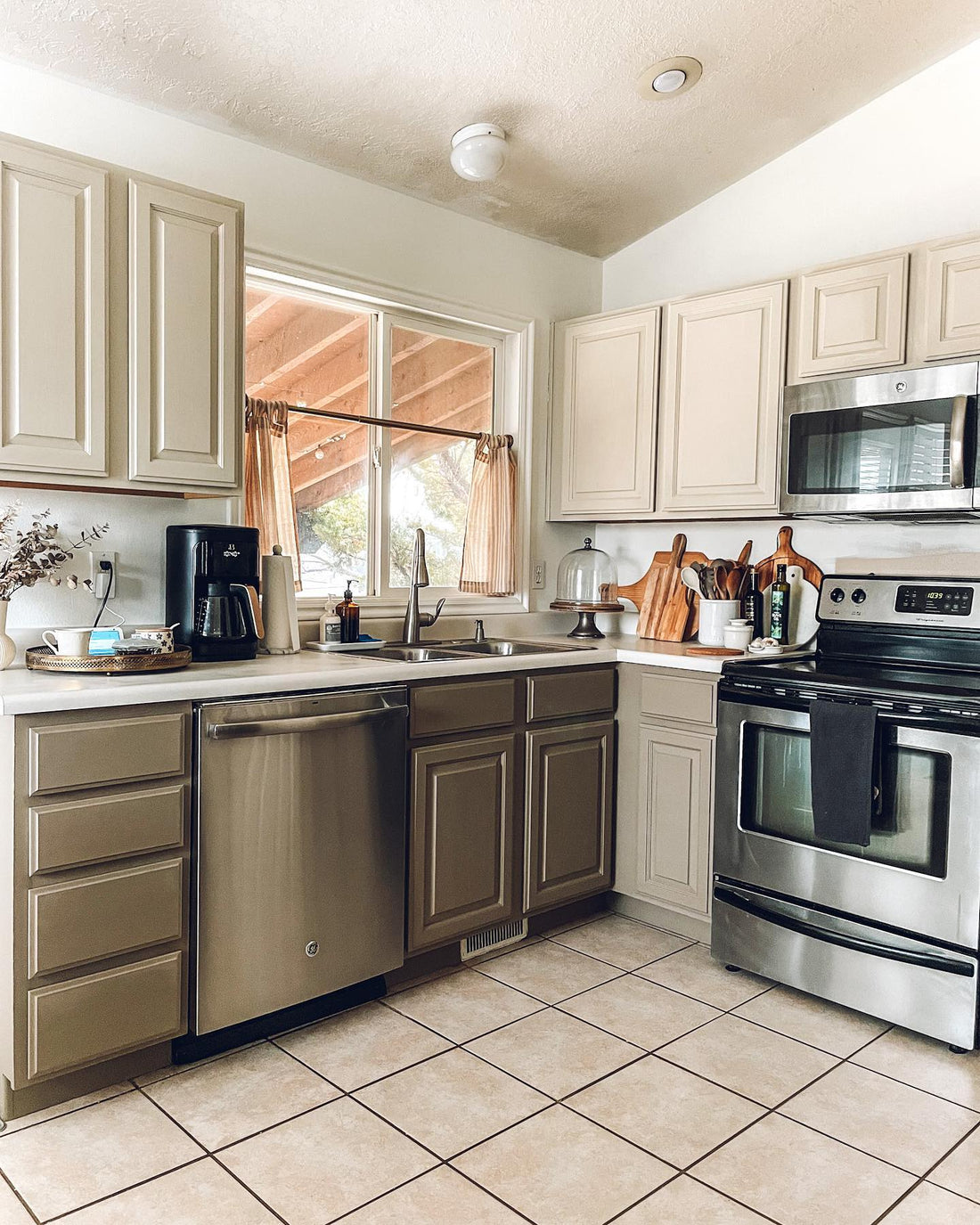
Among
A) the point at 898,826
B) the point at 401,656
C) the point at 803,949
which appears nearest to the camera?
the point at 898,826

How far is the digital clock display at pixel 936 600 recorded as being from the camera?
2.84 metres

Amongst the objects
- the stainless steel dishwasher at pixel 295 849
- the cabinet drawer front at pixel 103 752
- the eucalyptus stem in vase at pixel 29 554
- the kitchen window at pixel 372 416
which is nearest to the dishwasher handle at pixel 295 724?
the stainless steel dishwasher at pixel 295 849

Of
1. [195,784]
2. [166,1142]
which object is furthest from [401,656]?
[166,1142]

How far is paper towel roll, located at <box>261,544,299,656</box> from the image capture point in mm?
2871

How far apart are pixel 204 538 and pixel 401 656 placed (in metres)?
0.74

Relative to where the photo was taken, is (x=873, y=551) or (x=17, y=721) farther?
(x=873, y=551)

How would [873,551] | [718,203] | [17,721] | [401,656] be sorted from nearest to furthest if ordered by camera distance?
[17,721], [401,656], [873,551], [718,203]

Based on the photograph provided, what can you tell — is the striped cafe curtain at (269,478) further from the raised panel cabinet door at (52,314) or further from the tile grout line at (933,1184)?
the tile grout line at (933,1184)

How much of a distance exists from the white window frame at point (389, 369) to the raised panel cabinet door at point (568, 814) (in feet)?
2.58

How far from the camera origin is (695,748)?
3.04 meters

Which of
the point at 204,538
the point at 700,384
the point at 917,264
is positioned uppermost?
the point at 917,264

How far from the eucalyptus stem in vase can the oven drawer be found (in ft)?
6.88

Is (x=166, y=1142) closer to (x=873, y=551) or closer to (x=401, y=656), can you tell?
(x=401, y=656)

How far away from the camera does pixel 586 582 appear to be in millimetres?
3893
